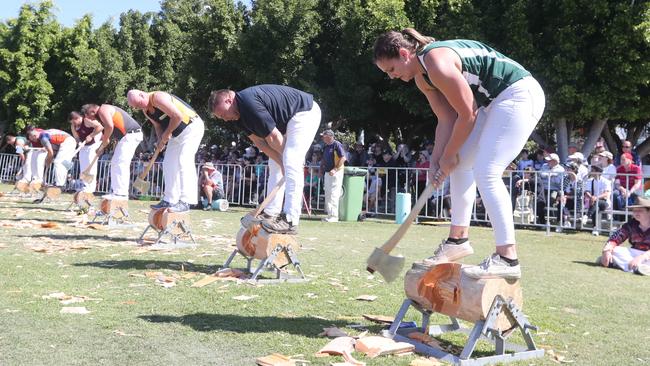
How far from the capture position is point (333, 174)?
13.8m

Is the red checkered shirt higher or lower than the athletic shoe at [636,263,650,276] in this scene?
higher

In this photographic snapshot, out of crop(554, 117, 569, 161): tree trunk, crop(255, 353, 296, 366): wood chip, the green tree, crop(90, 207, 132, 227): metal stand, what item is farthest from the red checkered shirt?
the green tree

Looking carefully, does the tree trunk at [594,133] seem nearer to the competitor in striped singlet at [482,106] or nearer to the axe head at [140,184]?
the axe head at [140,184]

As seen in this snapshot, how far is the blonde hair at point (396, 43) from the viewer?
3.78 meters

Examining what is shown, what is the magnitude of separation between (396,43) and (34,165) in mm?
14622

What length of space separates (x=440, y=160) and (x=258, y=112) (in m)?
2.32

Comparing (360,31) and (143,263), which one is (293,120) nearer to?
(143,263)

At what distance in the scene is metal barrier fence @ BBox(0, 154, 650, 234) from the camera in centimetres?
1200

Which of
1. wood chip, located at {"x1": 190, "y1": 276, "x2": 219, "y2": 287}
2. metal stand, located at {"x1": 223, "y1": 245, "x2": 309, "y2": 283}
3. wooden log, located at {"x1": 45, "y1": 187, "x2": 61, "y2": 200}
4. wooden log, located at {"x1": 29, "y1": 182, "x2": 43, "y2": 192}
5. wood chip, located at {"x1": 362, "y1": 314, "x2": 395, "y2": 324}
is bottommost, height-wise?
wood chip, located at {"x1": 362, "y1": 314, "x2": 395, "y2": 324}

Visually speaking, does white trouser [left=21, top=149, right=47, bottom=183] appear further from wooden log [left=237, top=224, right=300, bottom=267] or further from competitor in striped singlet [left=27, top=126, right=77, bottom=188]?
wooden log [left=237, top=224, right=300, bottom=267]

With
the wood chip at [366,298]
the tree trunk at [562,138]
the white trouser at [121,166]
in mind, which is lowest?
the wood chip at [366,298]

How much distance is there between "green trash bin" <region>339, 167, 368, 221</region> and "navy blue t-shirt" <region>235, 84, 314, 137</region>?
314 inches

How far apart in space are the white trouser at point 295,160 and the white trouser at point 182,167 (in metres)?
2.12

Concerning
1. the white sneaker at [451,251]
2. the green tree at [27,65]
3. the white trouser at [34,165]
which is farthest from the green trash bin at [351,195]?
the green tree at [27,65]
